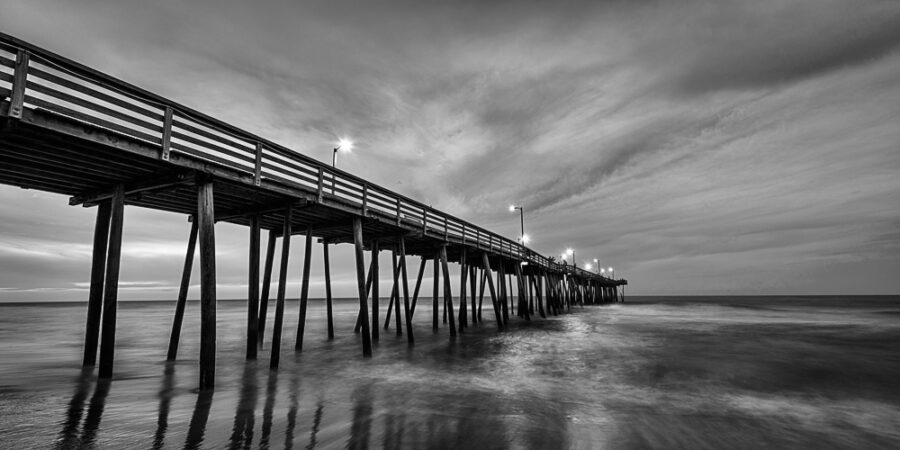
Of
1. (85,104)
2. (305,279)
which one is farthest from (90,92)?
(305,279)

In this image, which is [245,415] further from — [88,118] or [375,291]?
[375,291]

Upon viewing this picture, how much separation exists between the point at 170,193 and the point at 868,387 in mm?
18751

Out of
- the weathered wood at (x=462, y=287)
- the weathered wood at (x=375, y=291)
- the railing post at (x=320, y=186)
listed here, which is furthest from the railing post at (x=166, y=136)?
the weathered wood at (x=462, y=287)

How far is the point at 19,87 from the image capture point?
18.1 feet

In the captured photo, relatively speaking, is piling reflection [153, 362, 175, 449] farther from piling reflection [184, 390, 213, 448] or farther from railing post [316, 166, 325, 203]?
railing post [316, 166, 325, 203]

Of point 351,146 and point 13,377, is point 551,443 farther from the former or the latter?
point 13,377

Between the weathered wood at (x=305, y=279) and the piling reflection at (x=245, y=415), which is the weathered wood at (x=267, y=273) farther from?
the piling reflection at (x=245, y=415)

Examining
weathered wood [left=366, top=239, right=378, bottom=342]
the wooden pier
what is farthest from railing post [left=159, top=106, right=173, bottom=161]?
weathered wood [left=366, top=239, right=378, bottom=342]

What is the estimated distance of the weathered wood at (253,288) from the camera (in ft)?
34.3

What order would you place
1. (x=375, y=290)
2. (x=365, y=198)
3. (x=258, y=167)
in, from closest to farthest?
(x=258, y=167)
(x=365, y=198)
(x=375, y=290)

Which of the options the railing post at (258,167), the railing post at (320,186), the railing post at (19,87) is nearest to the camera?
the railing post at (19,87)

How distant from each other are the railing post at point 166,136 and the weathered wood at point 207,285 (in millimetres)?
939

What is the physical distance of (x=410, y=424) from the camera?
6.02 m

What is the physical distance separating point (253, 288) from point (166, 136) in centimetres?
488
